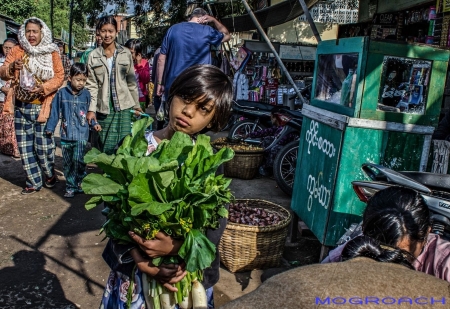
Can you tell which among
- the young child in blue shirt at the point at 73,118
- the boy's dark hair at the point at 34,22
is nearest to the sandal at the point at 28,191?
the young child in blue shirt at the point at 73,118

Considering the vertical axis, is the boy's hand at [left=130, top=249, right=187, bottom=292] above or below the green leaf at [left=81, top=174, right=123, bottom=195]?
below

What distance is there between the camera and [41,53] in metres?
5.33

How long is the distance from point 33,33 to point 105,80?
1.07m

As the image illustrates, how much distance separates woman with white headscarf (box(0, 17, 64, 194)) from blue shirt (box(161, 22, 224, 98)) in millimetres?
1625

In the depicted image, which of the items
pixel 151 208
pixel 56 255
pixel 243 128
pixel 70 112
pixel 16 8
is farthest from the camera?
pixel 16 8

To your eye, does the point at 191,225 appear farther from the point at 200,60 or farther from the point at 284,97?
the point at 284,97

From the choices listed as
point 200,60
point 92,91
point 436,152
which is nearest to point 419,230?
point 436,152

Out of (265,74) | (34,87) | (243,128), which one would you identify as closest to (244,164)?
(243,128)

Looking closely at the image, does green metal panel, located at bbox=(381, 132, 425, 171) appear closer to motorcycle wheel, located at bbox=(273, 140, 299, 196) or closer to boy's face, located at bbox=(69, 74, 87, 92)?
motorcycle wheel, located at bbox=(273, 140, 299, 196)

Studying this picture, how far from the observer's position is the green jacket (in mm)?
5051

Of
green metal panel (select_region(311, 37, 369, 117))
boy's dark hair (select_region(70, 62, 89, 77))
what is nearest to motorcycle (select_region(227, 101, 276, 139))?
boy's dark hair (select_region(70, 62, 89, 77))

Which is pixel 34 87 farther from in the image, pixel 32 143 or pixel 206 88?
pixel 206 88

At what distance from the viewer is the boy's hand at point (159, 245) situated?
1562 mm

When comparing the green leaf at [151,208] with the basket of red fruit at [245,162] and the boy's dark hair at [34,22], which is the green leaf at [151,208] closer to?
the boy's dark hair at [34,22]
